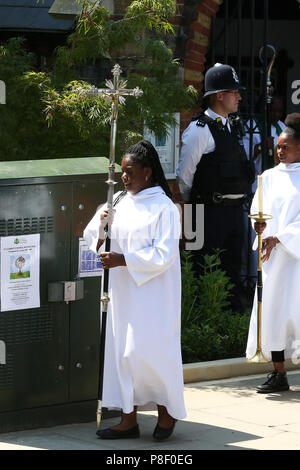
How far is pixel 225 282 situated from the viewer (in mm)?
9766

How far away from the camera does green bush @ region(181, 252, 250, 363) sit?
942 centimetres

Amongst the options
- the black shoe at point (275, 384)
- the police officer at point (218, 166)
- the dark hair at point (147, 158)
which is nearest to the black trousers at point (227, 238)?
the police officer at point (218, 166)

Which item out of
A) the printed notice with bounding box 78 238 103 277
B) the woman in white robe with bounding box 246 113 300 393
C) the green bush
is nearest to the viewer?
the printed notice with bounding box 78 238 103 277

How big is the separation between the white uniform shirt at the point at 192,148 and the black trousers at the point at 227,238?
12.3 inches

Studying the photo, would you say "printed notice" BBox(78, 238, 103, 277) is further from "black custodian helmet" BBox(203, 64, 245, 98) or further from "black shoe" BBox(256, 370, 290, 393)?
"black custodian helmet" BBox(203, 64, 245, 98)

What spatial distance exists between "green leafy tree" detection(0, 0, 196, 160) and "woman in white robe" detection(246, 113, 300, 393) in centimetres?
104

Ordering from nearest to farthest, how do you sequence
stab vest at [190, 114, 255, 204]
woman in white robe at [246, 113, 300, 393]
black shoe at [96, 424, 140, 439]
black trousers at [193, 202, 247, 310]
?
black shoe at [96, 424, 140, 439], woman in white robe at [246, 113, 300, 393], stab vest at [190, 114, 255, 204], black trousers at [193, 202, 247, 310]

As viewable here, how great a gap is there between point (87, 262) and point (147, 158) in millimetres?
815

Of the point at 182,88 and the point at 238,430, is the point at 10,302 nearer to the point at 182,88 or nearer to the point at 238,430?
the point at 238,430

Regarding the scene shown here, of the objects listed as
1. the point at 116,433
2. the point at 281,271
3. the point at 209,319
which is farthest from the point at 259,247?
the point at 116,433

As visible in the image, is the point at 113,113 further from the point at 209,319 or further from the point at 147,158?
the point at 209,319

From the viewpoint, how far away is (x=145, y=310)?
689 cm

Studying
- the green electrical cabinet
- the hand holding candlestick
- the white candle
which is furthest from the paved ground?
the white candle

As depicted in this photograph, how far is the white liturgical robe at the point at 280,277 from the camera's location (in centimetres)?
855
